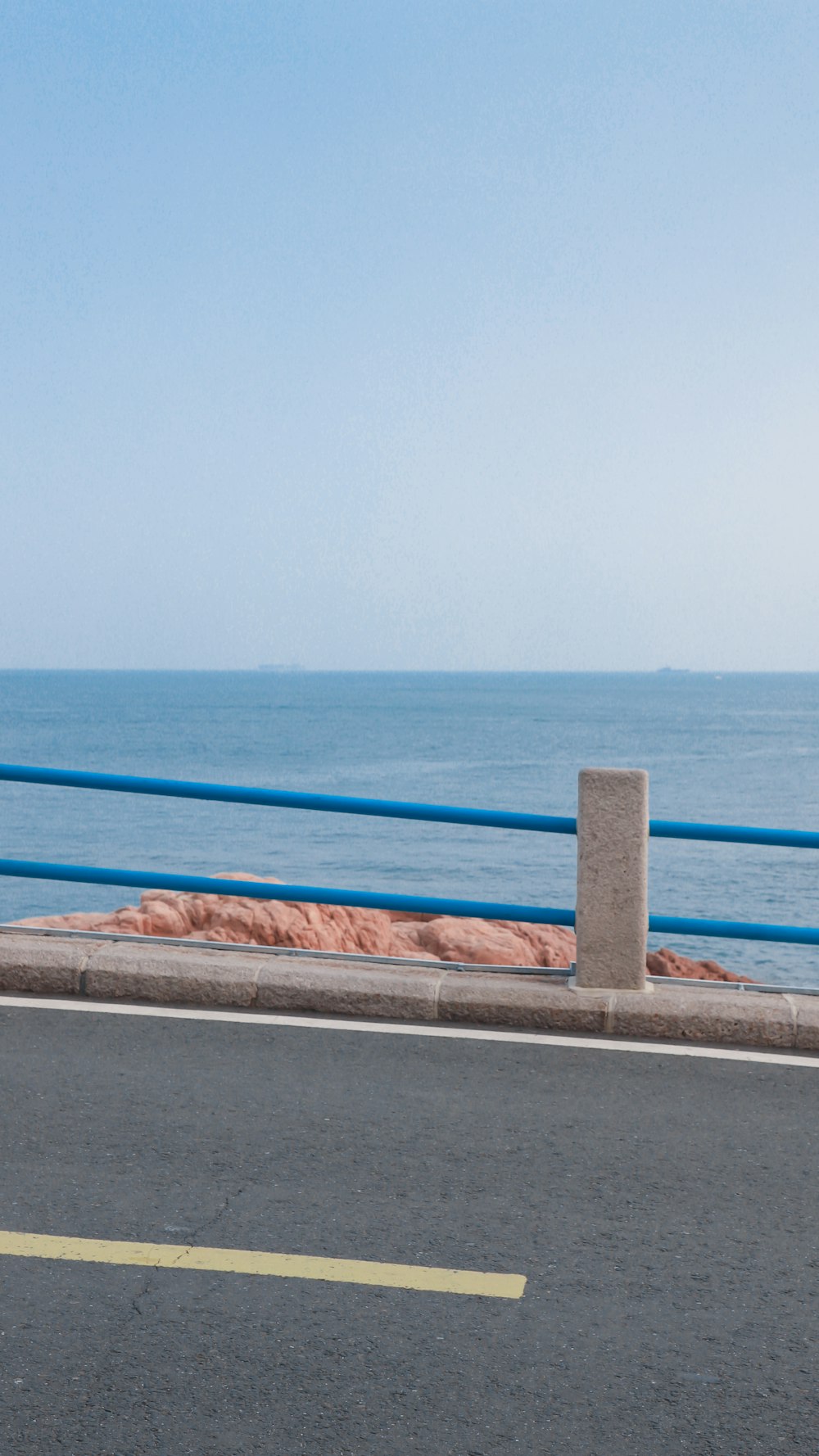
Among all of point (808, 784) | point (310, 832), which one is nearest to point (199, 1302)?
point (310, 832)

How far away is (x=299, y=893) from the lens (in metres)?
6.93

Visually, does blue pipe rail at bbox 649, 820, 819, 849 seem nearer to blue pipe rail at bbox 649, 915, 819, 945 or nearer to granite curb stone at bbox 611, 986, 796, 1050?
blue pipe rail at bbox 649, 915, 819, 945

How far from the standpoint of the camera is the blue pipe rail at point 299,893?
6824mm

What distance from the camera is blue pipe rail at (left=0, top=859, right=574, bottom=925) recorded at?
22.4 feet

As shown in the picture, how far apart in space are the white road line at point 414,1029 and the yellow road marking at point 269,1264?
2.31m

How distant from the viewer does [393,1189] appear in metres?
4.38

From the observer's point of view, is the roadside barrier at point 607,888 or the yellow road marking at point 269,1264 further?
the roadside barrier at point 607,888

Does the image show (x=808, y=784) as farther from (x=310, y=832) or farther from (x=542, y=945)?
(x=542, y=945)

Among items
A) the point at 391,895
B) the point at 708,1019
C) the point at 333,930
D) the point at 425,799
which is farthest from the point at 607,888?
the point at 425,799

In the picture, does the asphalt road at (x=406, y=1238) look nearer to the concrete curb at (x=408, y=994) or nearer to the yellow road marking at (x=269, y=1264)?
the yellow road marking at (x=269, y=1264)

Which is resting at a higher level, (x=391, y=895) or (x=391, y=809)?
(x=391, y=809)

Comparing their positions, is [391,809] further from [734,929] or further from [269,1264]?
[269,1264]

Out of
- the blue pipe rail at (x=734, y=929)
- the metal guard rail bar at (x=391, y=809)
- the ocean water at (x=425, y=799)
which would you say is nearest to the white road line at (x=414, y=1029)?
the blue pipe rail at (x=734, y=929)

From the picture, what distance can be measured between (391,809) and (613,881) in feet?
4.04
